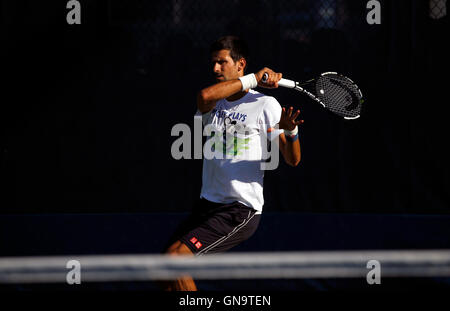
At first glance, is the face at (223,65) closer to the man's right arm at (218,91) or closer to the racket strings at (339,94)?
the man's right arm at (218,91)

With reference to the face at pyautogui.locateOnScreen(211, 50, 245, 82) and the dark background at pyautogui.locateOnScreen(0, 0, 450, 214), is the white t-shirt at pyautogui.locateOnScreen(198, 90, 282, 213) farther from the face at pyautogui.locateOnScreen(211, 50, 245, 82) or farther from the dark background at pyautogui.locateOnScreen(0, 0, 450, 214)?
the dark background at pyautogui.locateOnScreen(0, 0, 450, 214)

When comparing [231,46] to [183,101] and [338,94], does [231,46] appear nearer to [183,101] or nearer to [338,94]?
[338,94]

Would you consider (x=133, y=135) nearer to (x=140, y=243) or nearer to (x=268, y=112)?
(x=140, y=243)

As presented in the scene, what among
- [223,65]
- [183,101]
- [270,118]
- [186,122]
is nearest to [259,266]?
[186,122]

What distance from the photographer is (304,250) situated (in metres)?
4.34

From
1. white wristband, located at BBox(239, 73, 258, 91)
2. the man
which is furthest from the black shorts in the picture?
white wristband, located at BBox(239, 73, 258, 91)

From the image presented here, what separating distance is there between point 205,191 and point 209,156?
8.0 inches

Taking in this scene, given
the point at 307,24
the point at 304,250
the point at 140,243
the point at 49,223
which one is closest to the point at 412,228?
the point at 304,250

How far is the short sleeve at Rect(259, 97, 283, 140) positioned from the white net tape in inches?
55.0

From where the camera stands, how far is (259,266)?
4.38m

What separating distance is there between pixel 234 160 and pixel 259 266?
5.03 feet

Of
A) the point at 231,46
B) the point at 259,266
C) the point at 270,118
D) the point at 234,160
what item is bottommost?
the point at 259,266

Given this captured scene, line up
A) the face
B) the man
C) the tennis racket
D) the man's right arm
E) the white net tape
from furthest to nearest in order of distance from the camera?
the white net tape
the tennis racket
the face
the man
the man's right arm

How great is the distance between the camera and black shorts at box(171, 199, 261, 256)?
3016 millimetres
